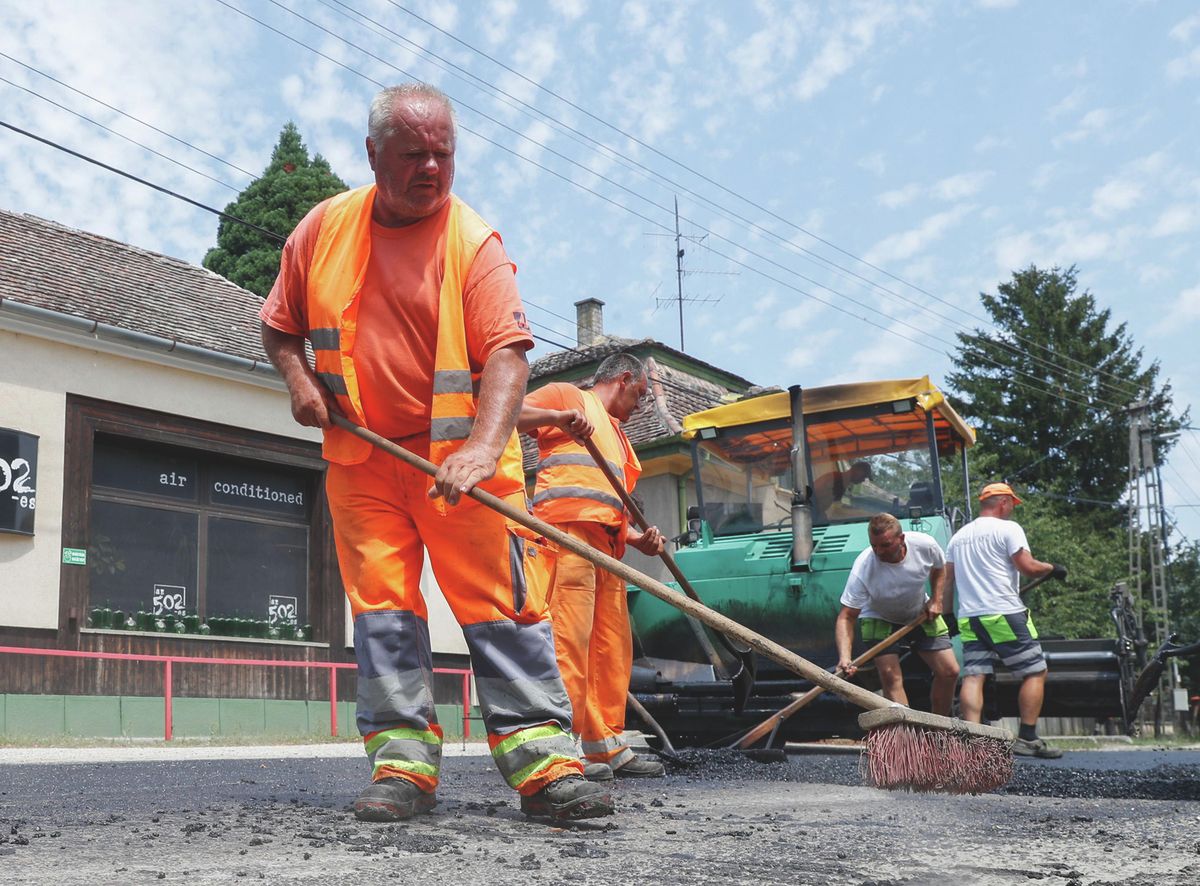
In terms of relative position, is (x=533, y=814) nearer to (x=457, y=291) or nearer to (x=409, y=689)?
(x=409, y=689)

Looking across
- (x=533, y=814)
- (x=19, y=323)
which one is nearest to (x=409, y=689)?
(x=533, y=814)

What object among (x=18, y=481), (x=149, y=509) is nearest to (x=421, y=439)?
(x=18, y=481)

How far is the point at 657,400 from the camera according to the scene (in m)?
21.8

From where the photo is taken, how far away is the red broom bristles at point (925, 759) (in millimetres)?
4031

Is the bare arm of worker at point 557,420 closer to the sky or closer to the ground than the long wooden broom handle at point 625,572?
closer to the sky

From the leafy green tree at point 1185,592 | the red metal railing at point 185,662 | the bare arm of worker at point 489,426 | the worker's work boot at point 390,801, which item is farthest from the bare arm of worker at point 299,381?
the leafy green tree at point 1185,592

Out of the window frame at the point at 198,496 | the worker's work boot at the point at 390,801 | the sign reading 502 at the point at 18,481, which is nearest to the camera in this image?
the worker's work boot at the point at 390,801

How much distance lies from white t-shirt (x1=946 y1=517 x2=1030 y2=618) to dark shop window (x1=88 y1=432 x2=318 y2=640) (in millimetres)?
8987

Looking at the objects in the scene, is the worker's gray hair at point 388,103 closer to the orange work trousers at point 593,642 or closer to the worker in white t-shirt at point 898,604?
the orange work trousers at point 593,642

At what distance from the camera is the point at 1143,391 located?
48031 millimetres

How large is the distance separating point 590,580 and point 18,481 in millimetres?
8658

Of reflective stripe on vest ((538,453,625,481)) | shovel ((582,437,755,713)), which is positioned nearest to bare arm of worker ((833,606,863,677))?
shovel ((582,437,755,713))

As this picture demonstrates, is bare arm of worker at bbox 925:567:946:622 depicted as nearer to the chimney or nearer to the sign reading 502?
the sign reading 502

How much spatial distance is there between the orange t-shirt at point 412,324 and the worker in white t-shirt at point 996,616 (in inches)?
180
